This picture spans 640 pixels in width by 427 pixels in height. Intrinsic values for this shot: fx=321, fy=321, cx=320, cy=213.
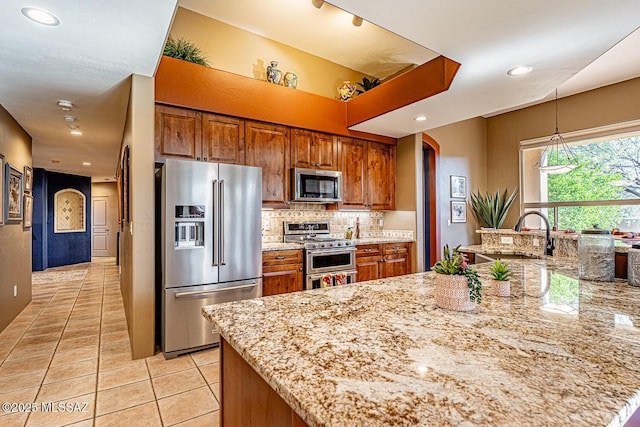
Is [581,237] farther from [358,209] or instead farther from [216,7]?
[216,7]

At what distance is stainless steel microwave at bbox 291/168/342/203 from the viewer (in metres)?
3.87

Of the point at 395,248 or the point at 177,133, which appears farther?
the point at 395,248

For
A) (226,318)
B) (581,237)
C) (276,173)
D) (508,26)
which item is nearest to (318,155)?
(276,173)

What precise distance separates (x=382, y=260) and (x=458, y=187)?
269 cm

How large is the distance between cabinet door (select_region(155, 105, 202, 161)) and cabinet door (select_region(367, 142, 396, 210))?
239 cm

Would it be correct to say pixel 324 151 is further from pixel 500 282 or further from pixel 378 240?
pixel 500 282

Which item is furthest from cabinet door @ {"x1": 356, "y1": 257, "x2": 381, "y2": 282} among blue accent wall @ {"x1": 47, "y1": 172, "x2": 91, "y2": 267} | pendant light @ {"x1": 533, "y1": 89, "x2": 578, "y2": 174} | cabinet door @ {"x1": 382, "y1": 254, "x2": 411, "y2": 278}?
blue accent wall @ {"x1": 47, "y1": 172, "x2": 91, "y2": 267}

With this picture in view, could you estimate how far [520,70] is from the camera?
262 cm

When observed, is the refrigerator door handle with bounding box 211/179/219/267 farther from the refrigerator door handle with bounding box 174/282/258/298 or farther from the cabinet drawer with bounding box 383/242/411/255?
the cabinet drawer with bounding box 383/242/411/255

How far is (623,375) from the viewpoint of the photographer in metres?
0.72

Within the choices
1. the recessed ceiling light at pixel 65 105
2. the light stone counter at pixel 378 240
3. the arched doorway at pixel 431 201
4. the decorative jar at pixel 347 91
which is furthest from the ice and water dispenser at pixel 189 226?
the arched doorway at pixel 431 201

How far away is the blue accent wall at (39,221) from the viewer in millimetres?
6945

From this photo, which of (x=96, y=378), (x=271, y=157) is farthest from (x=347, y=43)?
(x=96, y=378)

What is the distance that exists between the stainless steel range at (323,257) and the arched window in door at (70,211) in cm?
775
